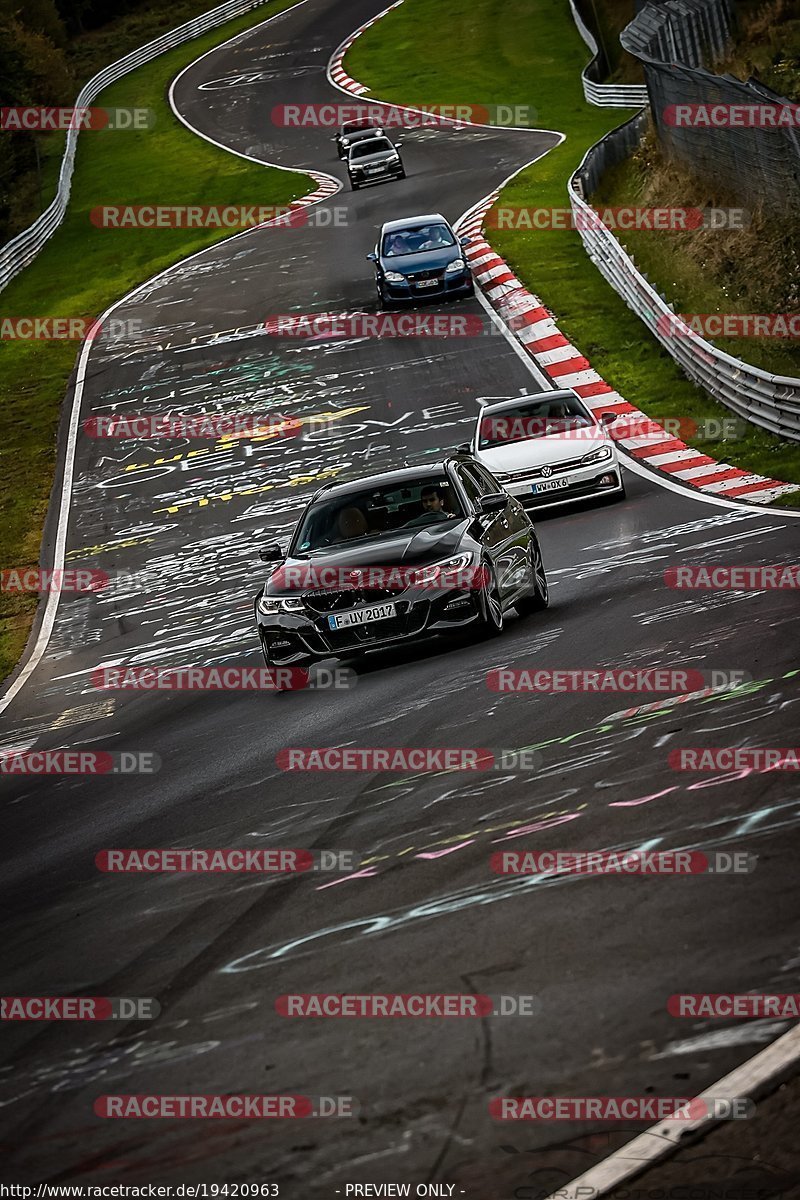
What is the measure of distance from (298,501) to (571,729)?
1474cm

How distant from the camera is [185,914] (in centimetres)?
738

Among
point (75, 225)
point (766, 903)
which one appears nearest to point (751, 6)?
point (75, 225)

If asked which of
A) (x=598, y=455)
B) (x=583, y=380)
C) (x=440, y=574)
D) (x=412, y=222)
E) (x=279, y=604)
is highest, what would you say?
(x=440, y=574)

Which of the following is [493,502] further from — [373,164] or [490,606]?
[373,164]

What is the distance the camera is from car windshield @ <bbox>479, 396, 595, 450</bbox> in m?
20.5

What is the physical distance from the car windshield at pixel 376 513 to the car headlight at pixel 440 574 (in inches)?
33.7

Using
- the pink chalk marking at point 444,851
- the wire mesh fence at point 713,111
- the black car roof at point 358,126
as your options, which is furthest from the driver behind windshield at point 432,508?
the black car roof at point 358,126

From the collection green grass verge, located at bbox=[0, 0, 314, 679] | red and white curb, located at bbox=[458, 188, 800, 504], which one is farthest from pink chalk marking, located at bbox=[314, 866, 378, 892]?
green grass verge, located at bbox=[0, 0, 314, 679]

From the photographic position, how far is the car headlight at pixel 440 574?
12.3 metres

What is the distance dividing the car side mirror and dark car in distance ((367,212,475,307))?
19.2 metres

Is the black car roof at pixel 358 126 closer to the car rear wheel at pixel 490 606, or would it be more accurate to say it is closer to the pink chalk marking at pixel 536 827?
the car rear wheel at pixel 490 606

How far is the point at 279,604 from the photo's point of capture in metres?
12.7

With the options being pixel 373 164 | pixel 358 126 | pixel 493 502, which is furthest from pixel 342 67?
pixel 493 502

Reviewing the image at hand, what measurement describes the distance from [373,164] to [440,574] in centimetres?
3664
